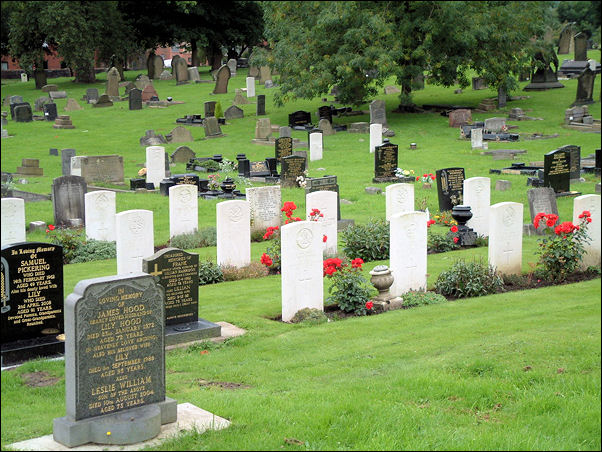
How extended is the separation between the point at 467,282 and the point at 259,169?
51.8 feet

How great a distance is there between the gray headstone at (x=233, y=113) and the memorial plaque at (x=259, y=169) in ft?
48.5

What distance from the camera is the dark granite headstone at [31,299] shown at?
10.8 m

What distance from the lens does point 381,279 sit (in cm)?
1327

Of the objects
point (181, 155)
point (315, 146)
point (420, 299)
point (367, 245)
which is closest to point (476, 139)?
point (315, 146)

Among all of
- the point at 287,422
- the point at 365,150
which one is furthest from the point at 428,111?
the point at 287,422

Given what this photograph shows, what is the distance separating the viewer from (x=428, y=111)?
43312 millimetres

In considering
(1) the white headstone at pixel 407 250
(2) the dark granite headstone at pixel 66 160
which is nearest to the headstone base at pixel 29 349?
(1) the white headstone at pixel 407 250

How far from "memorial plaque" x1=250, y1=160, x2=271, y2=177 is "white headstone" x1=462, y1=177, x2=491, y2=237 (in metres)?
10.8

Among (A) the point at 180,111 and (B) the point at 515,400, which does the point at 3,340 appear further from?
(A) the point at 180,111

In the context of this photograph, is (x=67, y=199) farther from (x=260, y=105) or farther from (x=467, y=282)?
(x=260, y=105)

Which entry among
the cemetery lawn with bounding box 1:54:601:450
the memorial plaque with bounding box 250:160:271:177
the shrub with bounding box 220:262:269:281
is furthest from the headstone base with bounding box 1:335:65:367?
the memorial plaque with bounding box 250:160:271:177

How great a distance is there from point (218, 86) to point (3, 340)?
43711mm

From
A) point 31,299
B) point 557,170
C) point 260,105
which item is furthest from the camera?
point 260,105

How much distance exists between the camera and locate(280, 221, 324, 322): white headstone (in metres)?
12.5
